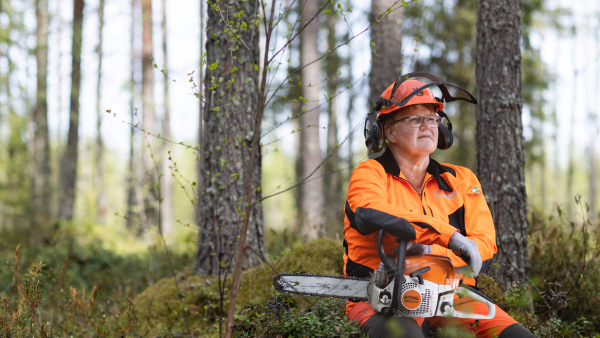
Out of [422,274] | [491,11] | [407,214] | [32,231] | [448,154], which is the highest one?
[491,11]

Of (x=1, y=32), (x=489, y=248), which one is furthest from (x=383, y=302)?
(x=1, y=32)

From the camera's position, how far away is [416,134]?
2586 millimetres

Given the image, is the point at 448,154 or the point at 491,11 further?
the point at 448,154

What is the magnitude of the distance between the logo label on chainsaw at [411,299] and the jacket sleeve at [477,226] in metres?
0.33

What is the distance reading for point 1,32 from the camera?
9688 millimetres

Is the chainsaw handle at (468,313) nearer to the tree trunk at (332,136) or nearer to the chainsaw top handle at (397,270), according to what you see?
the chainsaw top handle at (397,270)

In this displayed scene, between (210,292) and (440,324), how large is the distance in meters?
2.12

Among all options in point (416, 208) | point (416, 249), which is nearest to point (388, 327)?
point (416, 249)

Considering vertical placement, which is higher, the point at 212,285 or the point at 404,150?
the point at 404,150

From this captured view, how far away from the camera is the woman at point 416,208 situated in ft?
7.06

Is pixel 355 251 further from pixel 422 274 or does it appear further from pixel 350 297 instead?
pixel 422 274

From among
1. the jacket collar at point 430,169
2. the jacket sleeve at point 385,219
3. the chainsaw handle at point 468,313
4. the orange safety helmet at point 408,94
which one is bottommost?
the chainsaw handle at point 468,313

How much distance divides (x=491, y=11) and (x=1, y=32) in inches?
433

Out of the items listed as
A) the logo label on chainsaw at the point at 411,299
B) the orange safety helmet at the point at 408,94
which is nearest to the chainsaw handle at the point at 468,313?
the logo label on chainsaw at the point at 411,299
